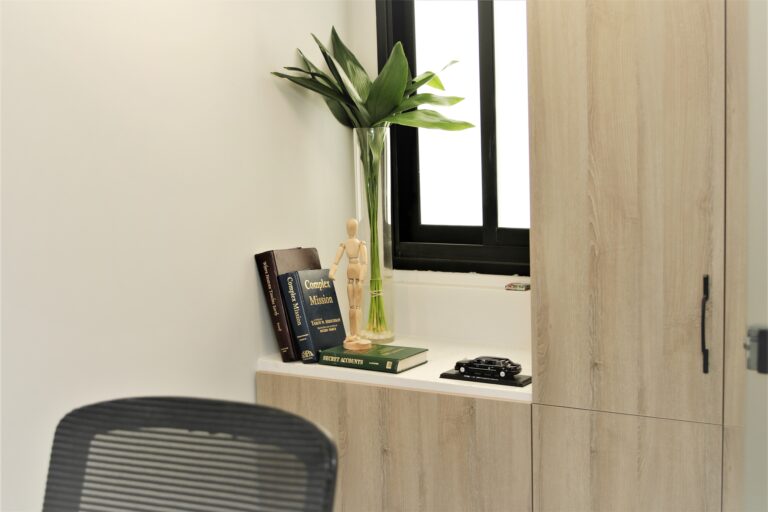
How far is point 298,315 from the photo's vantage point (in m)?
2.41

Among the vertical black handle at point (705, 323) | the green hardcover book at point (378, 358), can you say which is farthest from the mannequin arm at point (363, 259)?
the vertical black handle at point (705, 323)

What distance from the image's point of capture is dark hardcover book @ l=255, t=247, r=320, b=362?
2400mm

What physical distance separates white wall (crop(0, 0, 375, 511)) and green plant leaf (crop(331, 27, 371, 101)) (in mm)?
84

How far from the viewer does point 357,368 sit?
231cm

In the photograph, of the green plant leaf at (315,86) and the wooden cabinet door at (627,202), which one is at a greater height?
the green plant leaf at (315,86)

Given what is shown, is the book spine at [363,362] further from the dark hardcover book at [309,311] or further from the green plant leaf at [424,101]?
the green plant leaf at [424,101]

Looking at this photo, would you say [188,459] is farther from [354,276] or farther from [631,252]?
[354,276]

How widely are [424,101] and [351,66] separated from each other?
0.89ft

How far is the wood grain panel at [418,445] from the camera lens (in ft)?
6.81

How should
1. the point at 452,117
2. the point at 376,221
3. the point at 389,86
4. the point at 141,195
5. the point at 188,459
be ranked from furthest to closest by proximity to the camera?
the point at 452,117 → the point at 376,221 → the point at 389,86 → the point at 141,195 → the point at 188,459

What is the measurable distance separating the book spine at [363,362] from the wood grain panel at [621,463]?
0.42 metres

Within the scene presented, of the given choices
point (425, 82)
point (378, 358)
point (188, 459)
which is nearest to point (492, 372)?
point (378, 358)

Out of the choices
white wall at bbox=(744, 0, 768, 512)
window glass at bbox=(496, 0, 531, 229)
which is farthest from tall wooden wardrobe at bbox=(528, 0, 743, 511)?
window glass at bbox=(496, 0, 531, 229)

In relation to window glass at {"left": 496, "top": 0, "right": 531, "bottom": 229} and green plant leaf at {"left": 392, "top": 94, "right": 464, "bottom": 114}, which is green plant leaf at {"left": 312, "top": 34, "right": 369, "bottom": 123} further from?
window glass at {"left": 496, "top": 0, "right": 531, "bottom": 229}
